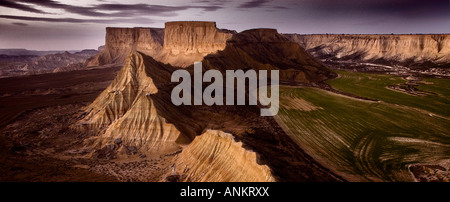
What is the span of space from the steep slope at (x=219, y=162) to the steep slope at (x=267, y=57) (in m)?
39.5

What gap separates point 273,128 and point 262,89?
23.0 meters

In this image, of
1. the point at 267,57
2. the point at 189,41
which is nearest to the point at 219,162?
the point at 267,57

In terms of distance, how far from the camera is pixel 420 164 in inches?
971

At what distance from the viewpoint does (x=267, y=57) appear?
85.1 m

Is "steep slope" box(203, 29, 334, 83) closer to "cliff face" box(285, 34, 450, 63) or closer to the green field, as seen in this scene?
the green field

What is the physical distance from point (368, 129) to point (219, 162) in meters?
24.3

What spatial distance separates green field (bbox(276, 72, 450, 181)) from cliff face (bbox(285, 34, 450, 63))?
70.1 metres

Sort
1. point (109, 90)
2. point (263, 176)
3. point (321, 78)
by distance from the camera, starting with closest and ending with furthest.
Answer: point (263, 176), point (109, 90), point (321, 78)

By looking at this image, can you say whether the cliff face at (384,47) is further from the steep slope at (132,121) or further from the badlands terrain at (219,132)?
the steep slope at (132,121)

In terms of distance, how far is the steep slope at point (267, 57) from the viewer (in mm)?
69950

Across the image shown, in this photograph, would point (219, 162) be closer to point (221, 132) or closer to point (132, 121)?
point (221, 132)

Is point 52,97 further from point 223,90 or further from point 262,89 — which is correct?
point 262,89

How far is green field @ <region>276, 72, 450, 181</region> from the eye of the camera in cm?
2503

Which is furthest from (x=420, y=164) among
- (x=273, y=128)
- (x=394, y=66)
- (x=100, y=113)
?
(x=394, y=66)
